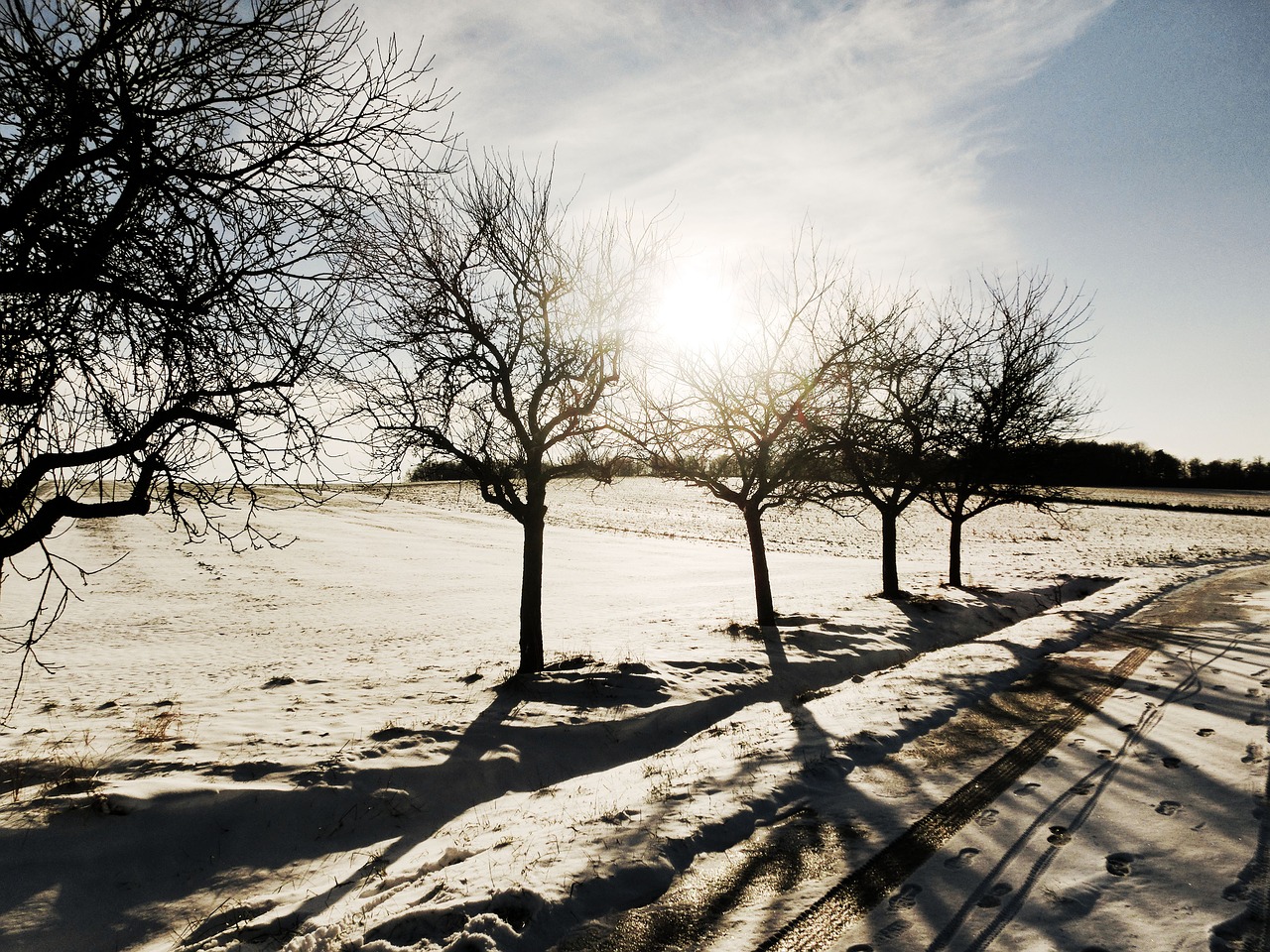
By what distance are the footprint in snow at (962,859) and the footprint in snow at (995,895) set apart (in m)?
0.25

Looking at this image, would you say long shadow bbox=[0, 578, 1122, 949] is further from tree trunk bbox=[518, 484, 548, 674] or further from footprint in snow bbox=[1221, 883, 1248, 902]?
footprint in snow bbox=[1221, 883, 1248, 902]

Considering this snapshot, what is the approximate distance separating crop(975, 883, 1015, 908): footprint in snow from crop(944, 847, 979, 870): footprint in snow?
0.25 meters

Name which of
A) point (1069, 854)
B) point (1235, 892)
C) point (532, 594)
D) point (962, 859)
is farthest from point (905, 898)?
point (532, 594)

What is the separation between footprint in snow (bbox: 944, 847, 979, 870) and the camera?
3818 mm

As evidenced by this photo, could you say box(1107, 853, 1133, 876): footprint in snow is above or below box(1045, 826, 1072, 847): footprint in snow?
above

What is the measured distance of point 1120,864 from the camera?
147 inches

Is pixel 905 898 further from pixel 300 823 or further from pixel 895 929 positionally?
pixel 300 823

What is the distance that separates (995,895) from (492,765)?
15.6 ft

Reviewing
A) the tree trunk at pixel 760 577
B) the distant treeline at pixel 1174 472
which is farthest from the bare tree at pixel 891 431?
the distant treeline at pixel 1174 472

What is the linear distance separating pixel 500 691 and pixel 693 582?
13262 mm

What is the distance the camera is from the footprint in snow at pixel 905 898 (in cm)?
347

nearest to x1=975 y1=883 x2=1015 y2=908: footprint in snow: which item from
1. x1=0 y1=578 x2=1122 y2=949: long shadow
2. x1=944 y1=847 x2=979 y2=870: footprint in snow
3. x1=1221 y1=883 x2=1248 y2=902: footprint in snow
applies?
x1=944 y1=847 x2=979 y2=870: footprint in snow

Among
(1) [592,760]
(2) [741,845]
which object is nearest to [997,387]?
(1) [592,760]

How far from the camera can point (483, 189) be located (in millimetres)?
9914
